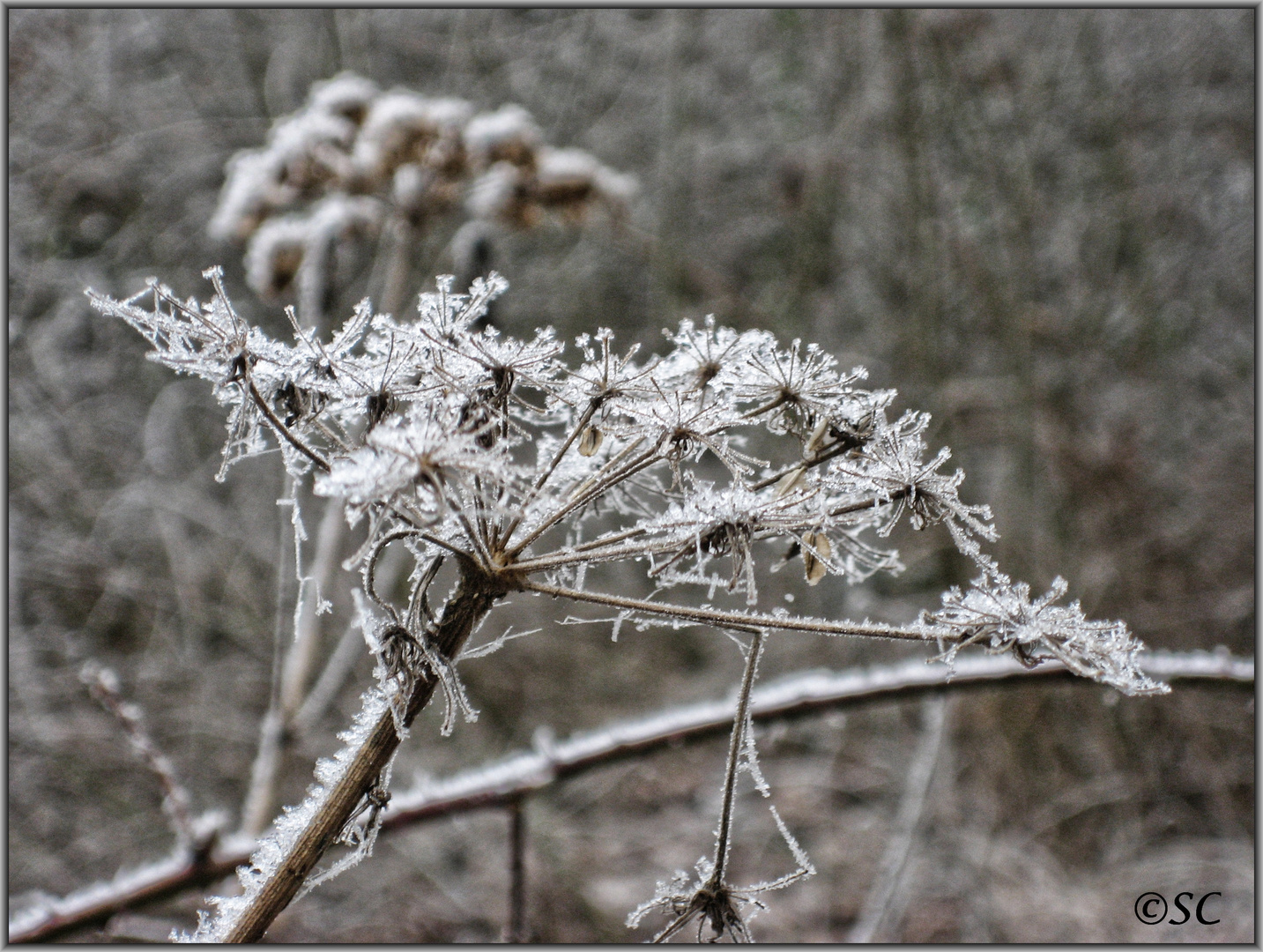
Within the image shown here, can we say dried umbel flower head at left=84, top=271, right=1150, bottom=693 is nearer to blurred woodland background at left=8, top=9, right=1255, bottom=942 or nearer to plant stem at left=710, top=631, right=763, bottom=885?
plant stem at left=710, top=631, right=763, bottom=885

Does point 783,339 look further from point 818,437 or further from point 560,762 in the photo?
point 818,437

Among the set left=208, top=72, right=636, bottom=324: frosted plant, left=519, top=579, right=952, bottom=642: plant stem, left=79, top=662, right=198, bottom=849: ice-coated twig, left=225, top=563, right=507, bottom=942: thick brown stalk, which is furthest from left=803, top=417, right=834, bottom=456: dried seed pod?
left=208, top=72, right=636, bottom=324: frosted plant

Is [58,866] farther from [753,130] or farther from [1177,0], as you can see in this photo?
[1177,0]

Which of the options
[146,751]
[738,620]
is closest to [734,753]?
[738,620]

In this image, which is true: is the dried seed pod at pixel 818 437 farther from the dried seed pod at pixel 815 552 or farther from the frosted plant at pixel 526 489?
the dried seed pod at pixel 815 552

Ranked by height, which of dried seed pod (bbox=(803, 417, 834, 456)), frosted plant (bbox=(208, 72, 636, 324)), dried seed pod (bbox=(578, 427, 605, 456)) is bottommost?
dried seed pod (bbox=(578, 427, 605, 456))

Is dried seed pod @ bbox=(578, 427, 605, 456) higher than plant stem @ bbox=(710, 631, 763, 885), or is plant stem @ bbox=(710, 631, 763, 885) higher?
dried seed pod @ bbox=(578, 427, 605, 456)
